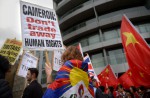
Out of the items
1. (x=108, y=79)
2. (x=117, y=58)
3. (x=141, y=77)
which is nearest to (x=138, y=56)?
(x=141, y=77)

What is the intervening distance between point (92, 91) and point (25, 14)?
115 inches

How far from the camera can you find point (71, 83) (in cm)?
190

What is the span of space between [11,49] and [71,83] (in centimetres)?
661

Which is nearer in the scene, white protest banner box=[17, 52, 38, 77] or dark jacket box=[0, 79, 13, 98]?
dark jacket box=[0, 79, 13, 98]

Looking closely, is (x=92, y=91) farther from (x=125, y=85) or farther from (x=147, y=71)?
(x=125, y=85)

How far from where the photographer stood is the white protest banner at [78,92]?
184 cm

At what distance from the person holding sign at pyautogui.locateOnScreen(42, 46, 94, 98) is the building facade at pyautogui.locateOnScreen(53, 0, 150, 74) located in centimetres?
1700

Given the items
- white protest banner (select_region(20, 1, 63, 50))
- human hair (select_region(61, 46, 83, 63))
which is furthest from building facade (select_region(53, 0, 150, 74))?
human hair (select_region(61, 46, 83, 63))

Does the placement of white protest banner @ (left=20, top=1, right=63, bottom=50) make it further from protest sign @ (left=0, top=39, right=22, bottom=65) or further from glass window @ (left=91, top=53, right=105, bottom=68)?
glass window @ (left=91, top=53, right=105, bottom=68)

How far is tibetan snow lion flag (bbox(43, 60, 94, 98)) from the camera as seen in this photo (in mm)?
1813

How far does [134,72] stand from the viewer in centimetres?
438

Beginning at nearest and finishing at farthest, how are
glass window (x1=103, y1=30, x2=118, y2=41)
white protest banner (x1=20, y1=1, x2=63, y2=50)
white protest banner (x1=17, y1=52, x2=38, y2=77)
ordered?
white protest banner (x1=20, y1=1, x2=63, y2=50) < white protest banner (x1=17, y1=52, x2=38, y2=77) < glass window (x1=103, y1=30, x2=118, y2=41)

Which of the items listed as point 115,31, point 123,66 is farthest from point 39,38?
point 115,31

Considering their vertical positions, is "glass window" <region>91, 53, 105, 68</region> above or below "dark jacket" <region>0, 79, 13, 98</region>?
above
